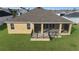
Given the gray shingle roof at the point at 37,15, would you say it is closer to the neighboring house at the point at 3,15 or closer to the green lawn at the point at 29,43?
the neighboring house at the point at 3,15

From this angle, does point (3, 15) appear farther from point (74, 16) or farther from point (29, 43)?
point (74, 16)

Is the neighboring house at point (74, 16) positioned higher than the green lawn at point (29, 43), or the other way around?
the neighboring house at point (74, 16)

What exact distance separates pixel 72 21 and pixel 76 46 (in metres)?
0.44

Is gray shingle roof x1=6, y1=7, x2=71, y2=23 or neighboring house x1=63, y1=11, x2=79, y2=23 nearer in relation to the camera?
neighboring house x1=63, y1=11, x2=79, y2=23

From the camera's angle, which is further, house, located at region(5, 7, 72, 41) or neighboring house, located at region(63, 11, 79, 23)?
house, located at region(5, 7, 72, 41)

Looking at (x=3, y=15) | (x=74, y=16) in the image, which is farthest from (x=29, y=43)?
(x=74, y=16)

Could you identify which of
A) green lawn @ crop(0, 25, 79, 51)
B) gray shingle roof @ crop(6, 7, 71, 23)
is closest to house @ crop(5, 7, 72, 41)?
gray shingle roof @ crop(6, 7, 71, 23)

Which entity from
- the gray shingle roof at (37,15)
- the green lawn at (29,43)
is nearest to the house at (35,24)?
the gray shingle roof at (37,15)

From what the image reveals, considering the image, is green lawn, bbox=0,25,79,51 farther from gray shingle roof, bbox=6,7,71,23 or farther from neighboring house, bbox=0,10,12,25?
gray shingle roof, bbox=6,7,71,23

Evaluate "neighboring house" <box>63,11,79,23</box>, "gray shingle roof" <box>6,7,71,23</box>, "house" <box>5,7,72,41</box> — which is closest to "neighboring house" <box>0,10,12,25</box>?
"house" <box>5,7,72,41</box>

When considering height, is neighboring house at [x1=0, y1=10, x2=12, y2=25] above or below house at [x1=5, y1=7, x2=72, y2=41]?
above

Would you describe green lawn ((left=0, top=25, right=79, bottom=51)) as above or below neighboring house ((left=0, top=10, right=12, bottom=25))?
below

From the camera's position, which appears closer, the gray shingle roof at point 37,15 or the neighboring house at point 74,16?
the neighboring house at point 74,16
